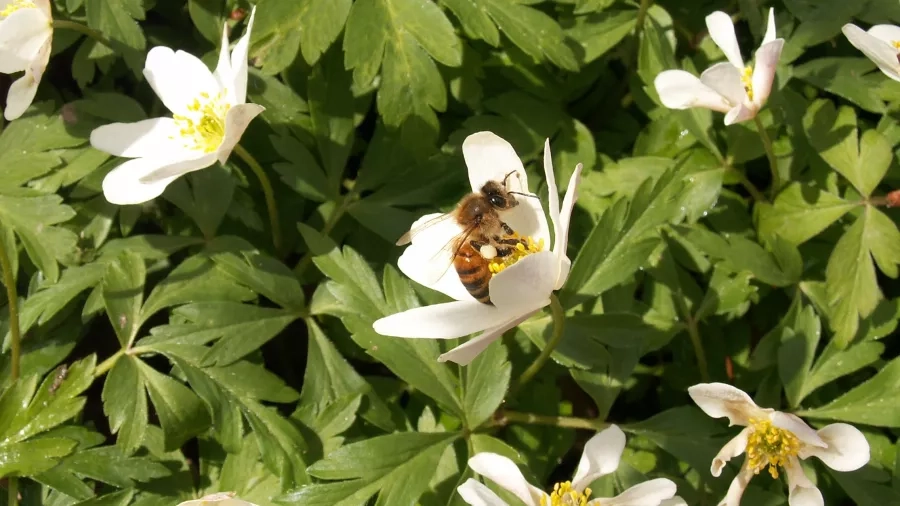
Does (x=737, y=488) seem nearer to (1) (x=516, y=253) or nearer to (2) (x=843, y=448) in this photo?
(2) (x=843, y=448)

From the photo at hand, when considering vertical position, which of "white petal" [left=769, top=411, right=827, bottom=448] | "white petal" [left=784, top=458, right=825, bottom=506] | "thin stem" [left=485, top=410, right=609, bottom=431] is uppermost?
"white petal" [left=769, top=411, right=827, bottom=448]

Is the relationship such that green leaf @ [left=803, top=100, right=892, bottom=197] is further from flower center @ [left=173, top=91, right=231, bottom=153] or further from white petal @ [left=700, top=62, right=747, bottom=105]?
flower center @ [left=173, top=91, right=231, bottom=153]

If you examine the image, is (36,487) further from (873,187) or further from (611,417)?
(873,187)

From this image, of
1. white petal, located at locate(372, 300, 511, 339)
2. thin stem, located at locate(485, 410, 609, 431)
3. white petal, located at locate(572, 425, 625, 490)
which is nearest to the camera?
white petal, located at locate(372, 300, 511, 339)

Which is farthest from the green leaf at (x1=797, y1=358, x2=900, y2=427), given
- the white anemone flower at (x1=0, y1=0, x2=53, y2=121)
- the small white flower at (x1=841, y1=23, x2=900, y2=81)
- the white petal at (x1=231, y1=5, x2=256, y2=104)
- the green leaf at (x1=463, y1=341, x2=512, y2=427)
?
the white anemone flower at (x1=0, y1=0, x2=53, y2=121)

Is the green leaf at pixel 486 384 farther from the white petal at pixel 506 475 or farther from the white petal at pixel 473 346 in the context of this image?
the white petal at pixel 473 346

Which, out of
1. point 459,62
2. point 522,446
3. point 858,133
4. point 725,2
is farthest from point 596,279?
point 725,2
